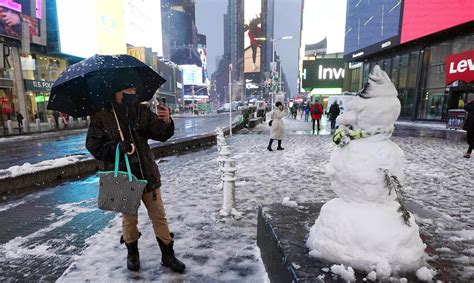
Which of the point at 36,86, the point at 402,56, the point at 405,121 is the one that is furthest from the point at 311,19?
the point at 36,86

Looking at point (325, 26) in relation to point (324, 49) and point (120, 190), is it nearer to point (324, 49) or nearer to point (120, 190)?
point (324, 49)

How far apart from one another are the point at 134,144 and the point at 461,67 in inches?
790

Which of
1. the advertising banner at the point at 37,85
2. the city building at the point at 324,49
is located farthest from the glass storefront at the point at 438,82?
the advertising banner at the point at 37,85

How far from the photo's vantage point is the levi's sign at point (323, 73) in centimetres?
4438

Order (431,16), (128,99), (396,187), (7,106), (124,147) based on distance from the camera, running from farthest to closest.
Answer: (7,106) → (431,16) → (128,99) → (124,147) → (396,187)

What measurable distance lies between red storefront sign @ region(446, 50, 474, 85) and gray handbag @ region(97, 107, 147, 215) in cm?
1961

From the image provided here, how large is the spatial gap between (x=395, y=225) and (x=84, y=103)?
2995 millimetres

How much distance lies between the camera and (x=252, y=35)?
15925cm

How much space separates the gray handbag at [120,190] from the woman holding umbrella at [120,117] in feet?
0.36

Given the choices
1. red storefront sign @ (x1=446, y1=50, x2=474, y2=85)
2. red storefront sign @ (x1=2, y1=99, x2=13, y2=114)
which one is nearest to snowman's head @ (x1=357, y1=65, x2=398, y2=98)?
red storefront sign @ (x1=446, y1=50, x2=474, y2=85)

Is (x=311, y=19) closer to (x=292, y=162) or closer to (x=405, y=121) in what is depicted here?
(x=405, y=121)

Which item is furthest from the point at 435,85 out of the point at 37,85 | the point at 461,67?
the point at 37,85

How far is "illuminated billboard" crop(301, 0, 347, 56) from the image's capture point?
1991 inches

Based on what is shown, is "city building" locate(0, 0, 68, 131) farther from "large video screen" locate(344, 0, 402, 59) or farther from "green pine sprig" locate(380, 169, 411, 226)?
"large video screen" locate(344, 0, 402, 59)
